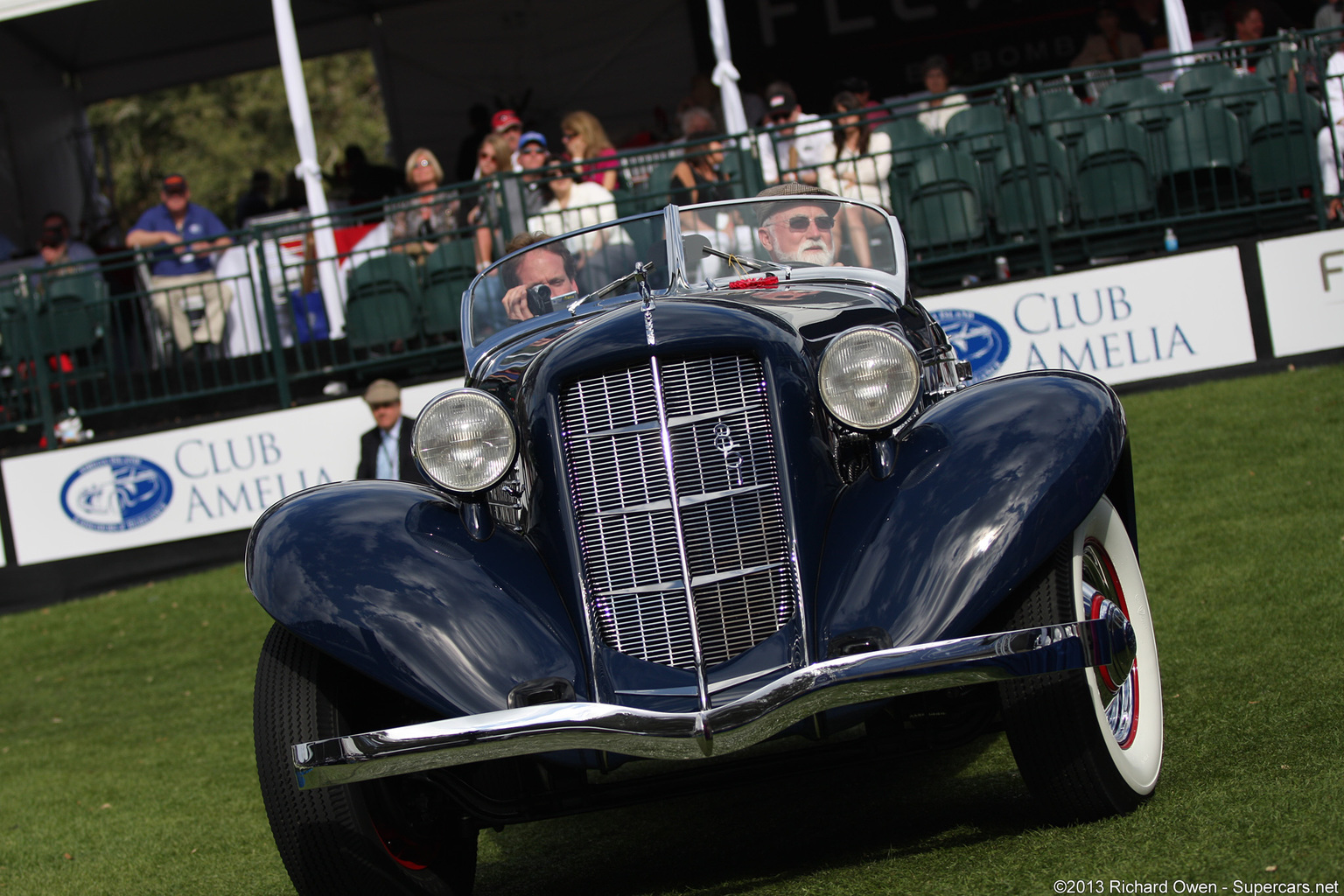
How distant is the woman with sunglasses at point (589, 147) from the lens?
412 inches

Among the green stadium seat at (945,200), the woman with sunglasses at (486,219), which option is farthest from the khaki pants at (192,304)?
the green stadium seat at (945,200)

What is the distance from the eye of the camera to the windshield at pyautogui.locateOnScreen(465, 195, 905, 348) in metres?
4.52

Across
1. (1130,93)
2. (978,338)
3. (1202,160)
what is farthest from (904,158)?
(1202,160)

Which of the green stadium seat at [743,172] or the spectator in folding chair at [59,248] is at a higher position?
the spectator in folding chair at [59,248]

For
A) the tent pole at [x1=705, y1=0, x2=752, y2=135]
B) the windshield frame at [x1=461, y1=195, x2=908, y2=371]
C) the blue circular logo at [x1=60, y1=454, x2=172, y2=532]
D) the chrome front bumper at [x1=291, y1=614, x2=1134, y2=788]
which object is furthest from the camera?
the tent pole at [x1=705, y1=0, x2=752, y2=135]

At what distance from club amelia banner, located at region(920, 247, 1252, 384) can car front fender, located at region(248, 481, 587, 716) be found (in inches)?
261

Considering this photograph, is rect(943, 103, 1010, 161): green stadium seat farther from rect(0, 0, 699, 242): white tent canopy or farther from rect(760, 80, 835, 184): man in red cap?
rect(0, 0, 699, 242): white tent canopy

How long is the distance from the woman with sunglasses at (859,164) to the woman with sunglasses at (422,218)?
2933mm

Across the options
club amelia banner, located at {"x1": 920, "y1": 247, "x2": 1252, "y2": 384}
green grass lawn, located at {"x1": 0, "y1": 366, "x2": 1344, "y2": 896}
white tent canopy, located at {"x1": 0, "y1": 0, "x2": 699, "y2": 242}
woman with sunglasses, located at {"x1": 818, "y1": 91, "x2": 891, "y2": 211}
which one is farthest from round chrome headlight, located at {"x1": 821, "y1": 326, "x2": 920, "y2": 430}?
white tent canopy, located at {"x1": 0, "y1": 0, "x2": 699, "y2": 242}

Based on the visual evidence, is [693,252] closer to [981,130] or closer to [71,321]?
[981,130]

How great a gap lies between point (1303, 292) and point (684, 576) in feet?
25.6

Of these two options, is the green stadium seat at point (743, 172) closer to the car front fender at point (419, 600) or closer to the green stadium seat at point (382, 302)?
the green stadium seat at point (382, 302)

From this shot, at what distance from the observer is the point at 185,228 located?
11.8 m

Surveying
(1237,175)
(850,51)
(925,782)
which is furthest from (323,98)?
(925,782)
